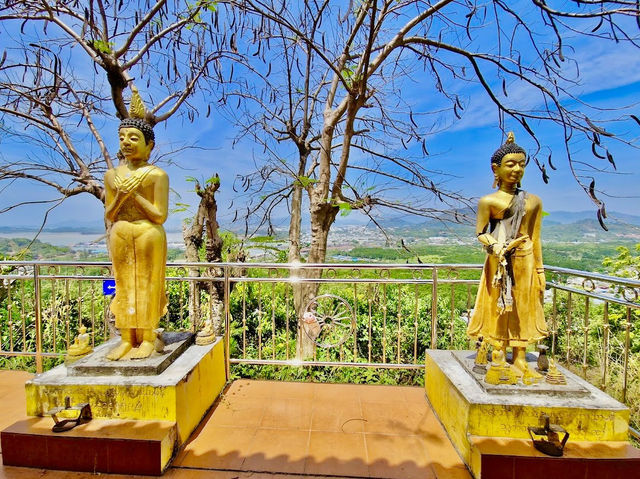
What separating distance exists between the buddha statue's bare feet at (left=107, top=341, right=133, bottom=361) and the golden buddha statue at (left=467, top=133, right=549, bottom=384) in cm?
297

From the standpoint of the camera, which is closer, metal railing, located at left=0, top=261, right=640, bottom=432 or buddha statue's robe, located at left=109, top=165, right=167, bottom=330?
buddha statue's robe, located at left=109, top=165, right=167, bottom=330

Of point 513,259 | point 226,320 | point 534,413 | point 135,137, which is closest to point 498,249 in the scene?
point 513,259

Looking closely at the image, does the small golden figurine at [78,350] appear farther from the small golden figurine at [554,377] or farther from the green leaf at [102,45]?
the small golden figurine at [554,377]

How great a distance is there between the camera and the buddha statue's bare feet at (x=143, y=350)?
8.91 feet

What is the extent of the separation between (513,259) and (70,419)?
353cm

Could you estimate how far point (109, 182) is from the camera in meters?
2.68

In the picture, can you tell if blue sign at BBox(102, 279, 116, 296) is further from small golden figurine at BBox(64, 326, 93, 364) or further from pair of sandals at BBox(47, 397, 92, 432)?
pair of sandals at BBox(47, 397, 92, 432)

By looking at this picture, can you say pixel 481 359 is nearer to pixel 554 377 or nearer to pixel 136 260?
pixel 554 377

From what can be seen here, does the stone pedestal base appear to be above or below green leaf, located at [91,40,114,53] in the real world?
below

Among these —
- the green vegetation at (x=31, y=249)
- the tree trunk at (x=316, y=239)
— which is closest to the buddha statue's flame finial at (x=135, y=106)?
the green vegetation at (x=31, y=249)

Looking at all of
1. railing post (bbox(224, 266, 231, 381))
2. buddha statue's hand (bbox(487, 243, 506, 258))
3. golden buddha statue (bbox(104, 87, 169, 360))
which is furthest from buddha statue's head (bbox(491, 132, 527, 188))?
railing post (bbox(224, 266, 231, 381))

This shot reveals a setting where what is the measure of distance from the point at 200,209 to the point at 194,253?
0.96 metres

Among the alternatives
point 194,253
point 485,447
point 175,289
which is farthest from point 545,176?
point 175,289

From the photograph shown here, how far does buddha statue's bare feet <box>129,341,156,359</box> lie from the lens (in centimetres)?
272
